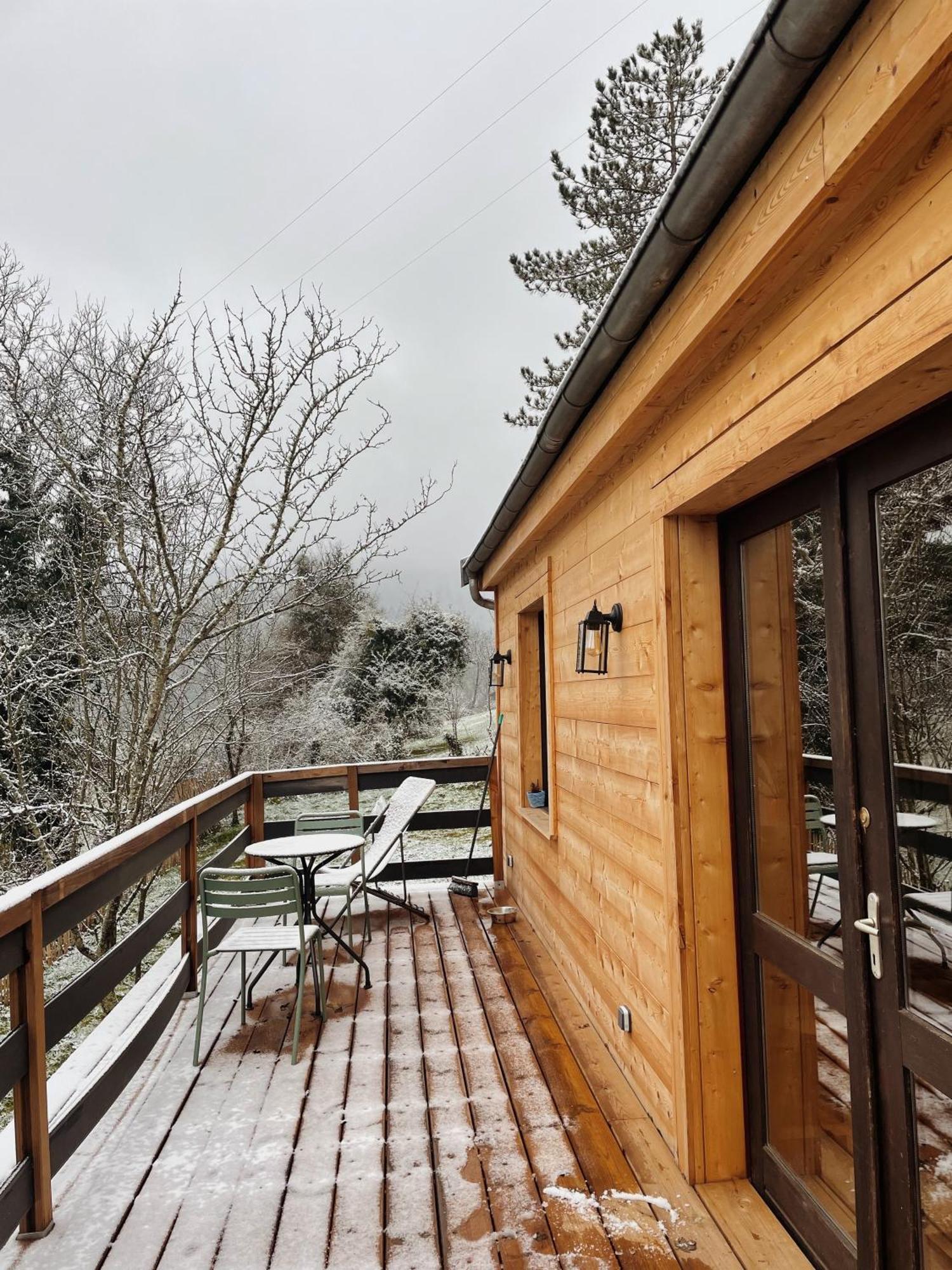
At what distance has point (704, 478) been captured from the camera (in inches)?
77.9

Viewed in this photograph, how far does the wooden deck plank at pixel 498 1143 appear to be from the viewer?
1928mm

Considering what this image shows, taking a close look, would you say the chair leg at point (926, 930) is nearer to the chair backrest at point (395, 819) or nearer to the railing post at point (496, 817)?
the chair backrest at point (395, 819)

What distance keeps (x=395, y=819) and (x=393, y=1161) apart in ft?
8.56

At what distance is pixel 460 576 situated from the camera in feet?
21.2

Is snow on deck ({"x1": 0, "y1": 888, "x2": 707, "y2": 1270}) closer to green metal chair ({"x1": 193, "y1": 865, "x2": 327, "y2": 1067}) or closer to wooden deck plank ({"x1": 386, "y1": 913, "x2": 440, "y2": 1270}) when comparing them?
wooden deck plank ({"x1": 386, "y1": 913, "x2": 440, "y2": 1270})

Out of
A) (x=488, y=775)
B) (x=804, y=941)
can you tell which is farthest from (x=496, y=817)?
(x=804, y=941)

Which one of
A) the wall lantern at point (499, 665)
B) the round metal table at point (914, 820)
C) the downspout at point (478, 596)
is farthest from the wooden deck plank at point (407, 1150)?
the downspout at point (478, 596)

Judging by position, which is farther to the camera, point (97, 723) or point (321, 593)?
point (321, 593)

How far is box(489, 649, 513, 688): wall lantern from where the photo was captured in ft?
18.5

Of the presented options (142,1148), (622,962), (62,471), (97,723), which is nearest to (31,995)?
(142,1148)

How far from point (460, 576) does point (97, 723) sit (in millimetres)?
3162

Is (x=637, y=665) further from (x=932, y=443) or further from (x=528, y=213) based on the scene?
(x=528, y=213)

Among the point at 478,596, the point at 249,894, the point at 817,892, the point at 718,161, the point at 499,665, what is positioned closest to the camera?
the point at 718,161

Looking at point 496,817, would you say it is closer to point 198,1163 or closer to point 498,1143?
point 498,1143
